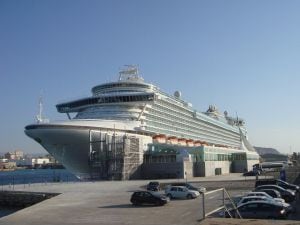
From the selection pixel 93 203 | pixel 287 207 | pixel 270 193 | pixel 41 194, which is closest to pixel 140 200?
pixel 93 203

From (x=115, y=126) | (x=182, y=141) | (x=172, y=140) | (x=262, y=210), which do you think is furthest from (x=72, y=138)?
(x=262, y=210)

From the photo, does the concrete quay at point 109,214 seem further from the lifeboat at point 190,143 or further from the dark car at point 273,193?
the lifeboat at point 190,143

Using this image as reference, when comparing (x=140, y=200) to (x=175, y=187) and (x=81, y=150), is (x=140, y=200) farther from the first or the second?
(x=81, y=150)

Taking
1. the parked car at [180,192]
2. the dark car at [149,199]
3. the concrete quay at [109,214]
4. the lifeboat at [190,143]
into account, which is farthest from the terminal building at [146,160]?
the dark car at [149,199]

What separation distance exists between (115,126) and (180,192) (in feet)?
116

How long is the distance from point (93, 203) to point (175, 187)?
310 inches

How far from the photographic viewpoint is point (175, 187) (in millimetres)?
42375

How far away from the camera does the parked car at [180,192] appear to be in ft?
136

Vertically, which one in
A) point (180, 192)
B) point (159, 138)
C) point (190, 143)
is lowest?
point (180, 192)

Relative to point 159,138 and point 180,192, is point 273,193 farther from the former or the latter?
point 159,138

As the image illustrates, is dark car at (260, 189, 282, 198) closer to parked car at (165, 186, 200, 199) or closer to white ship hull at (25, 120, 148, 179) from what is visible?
parked car at (165, 186, 200, 199)

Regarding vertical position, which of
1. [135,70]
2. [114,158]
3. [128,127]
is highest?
[135,70]

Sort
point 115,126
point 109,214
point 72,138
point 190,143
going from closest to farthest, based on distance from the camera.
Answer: point 109,214 → point 72,138 → point 115,126 → point 190,143

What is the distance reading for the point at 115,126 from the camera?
248 ft
